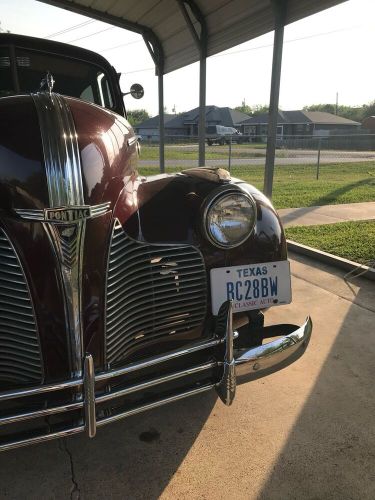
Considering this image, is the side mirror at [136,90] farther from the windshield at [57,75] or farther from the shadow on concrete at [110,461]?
the shadow on concrete at [110,461]

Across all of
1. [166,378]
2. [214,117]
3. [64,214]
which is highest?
[214,117]

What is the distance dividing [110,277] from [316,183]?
34.0 ft

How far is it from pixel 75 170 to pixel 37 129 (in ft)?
0.77

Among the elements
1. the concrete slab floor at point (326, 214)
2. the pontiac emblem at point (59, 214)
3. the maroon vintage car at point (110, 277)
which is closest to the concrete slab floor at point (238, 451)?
Result: the maroon vintage car at point (110, 277)

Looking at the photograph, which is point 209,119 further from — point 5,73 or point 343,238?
point 5,73

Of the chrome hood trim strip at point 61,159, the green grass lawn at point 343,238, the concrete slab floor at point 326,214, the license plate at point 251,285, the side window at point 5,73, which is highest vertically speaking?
the side window at point 5,73

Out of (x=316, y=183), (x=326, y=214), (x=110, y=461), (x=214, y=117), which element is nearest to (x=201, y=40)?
(x=326, y=214)

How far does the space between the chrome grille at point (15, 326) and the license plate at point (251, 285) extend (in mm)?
854

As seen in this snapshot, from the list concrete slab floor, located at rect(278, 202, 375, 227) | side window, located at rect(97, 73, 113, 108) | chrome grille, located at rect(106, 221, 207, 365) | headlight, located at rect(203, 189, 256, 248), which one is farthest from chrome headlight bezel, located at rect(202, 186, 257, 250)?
concrete slab floor, located at rect(278, 202, 375, 227)

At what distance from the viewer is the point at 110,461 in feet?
6.81

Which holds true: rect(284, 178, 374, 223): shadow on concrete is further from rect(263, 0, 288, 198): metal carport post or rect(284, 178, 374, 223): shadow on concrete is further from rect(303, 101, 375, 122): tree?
rect(303, 101, 375, 122): tree

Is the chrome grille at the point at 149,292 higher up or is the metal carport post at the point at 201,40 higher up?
the metal carport post at the point at 201,40

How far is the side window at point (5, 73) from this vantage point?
3217 millimetres

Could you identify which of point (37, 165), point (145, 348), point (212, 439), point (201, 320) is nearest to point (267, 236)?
point (201, 320)
